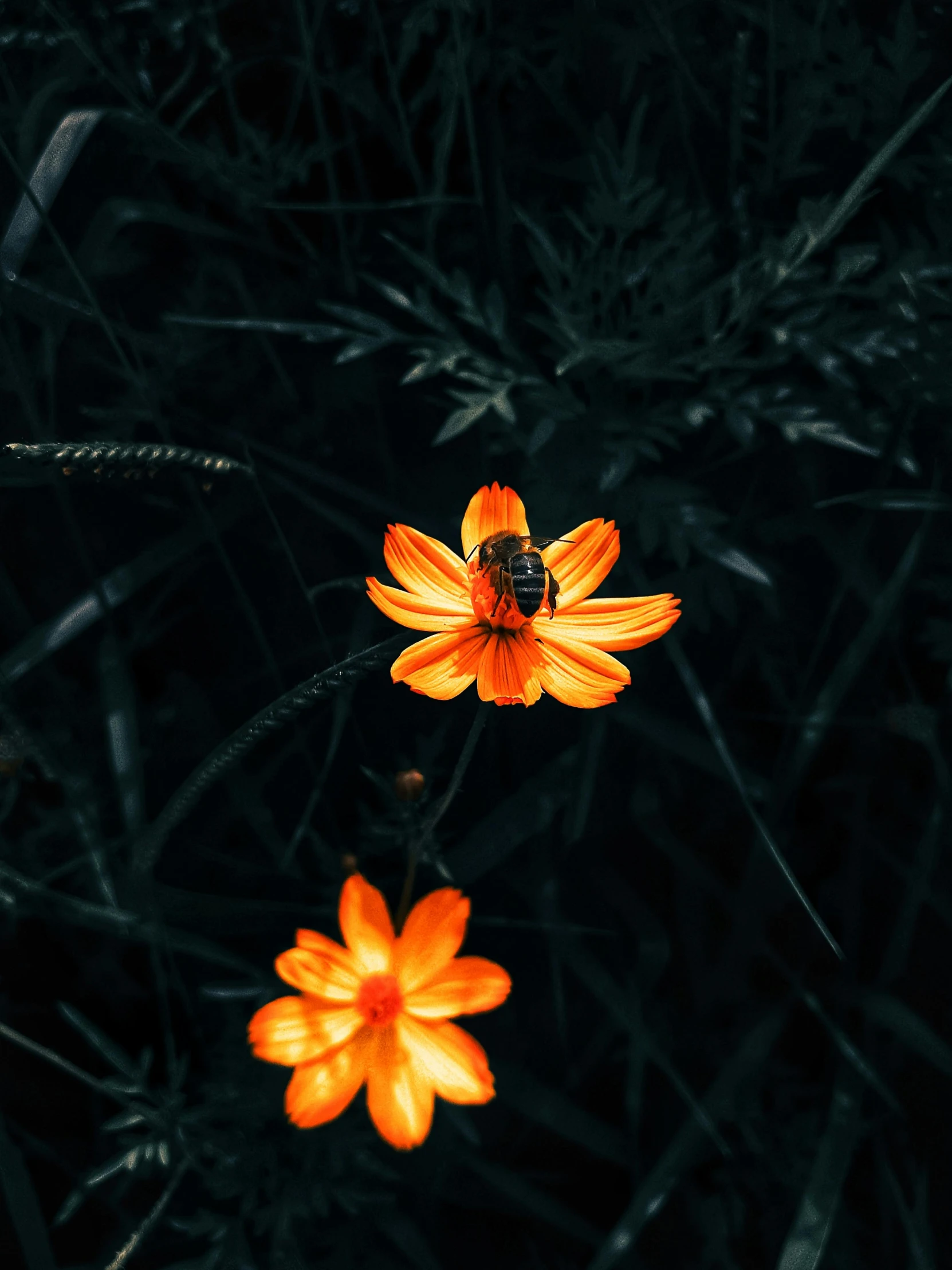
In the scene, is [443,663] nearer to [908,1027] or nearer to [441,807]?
[441,807]

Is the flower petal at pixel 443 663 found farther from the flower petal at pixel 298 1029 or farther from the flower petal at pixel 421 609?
the flower petal at pixel 298 1029

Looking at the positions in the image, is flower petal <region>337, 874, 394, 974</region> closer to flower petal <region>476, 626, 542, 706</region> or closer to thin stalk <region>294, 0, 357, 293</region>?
flower petal <region>476, 626, 542, 706</region>

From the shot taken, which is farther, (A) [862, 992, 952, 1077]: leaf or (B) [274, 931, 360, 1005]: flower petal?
(A) [862, 992, 952, 1077]: leaf

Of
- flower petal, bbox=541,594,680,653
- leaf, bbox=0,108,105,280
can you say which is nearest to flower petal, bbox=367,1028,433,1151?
flower petal, bbox=541,594,680,653

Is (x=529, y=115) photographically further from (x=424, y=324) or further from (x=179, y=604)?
(x=179, y=604)

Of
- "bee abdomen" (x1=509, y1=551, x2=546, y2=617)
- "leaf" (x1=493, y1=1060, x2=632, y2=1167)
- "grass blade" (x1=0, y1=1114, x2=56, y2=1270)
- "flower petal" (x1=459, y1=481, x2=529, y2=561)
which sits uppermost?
"flower petal" (x1=459, y1=481, x2=529, y2=561)

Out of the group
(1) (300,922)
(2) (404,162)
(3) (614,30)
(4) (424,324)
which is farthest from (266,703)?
(3) (614,30)

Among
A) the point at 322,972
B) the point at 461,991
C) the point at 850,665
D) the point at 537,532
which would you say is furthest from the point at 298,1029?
the point at 850,665

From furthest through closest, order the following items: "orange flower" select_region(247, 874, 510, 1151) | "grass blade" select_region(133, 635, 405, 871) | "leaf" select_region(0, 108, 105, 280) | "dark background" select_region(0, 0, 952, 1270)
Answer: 1. "dark background" select_region(0, 0, 952, 1270)
2. "leaf" select_region(0, 108, 105, 280)
3. "orange flower" select_region(247, 874, 510, 1151)
4. "grass blade" select_region(133, 635, 405, 871)
